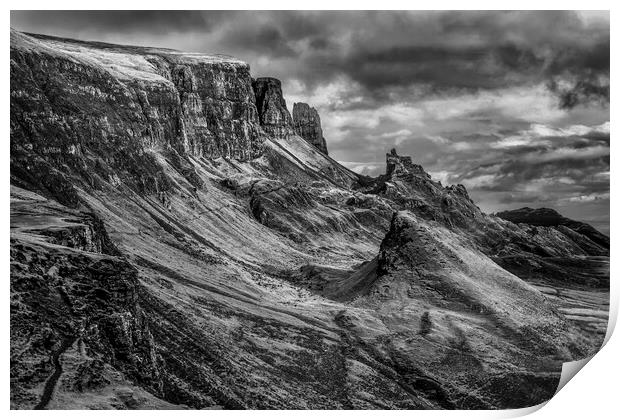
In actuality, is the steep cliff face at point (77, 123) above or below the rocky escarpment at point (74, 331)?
above

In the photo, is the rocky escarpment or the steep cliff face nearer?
the rocky escarpment

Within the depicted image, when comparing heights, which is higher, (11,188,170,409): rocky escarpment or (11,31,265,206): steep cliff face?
(11,31,265,206): steep cliff face

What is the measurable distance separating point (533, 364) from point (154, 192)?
101 m

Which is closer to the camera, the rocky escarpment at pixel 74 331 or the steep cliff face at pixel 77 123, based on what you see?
the rocky escarpment at pixel 74 331

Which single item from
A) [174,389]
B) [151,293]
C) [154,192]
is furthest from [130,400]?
[154,192]

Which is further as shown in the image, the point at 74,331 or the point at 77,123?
the point at 77,123

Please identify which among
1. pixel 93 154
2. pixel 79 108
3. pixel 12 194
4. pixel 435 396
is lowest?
pixel 435 396

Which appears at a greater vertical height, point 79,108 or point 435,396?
point 79,108

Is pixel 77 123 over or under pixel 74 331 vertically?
over

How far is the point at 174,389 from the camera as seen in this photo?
67.5 meters
